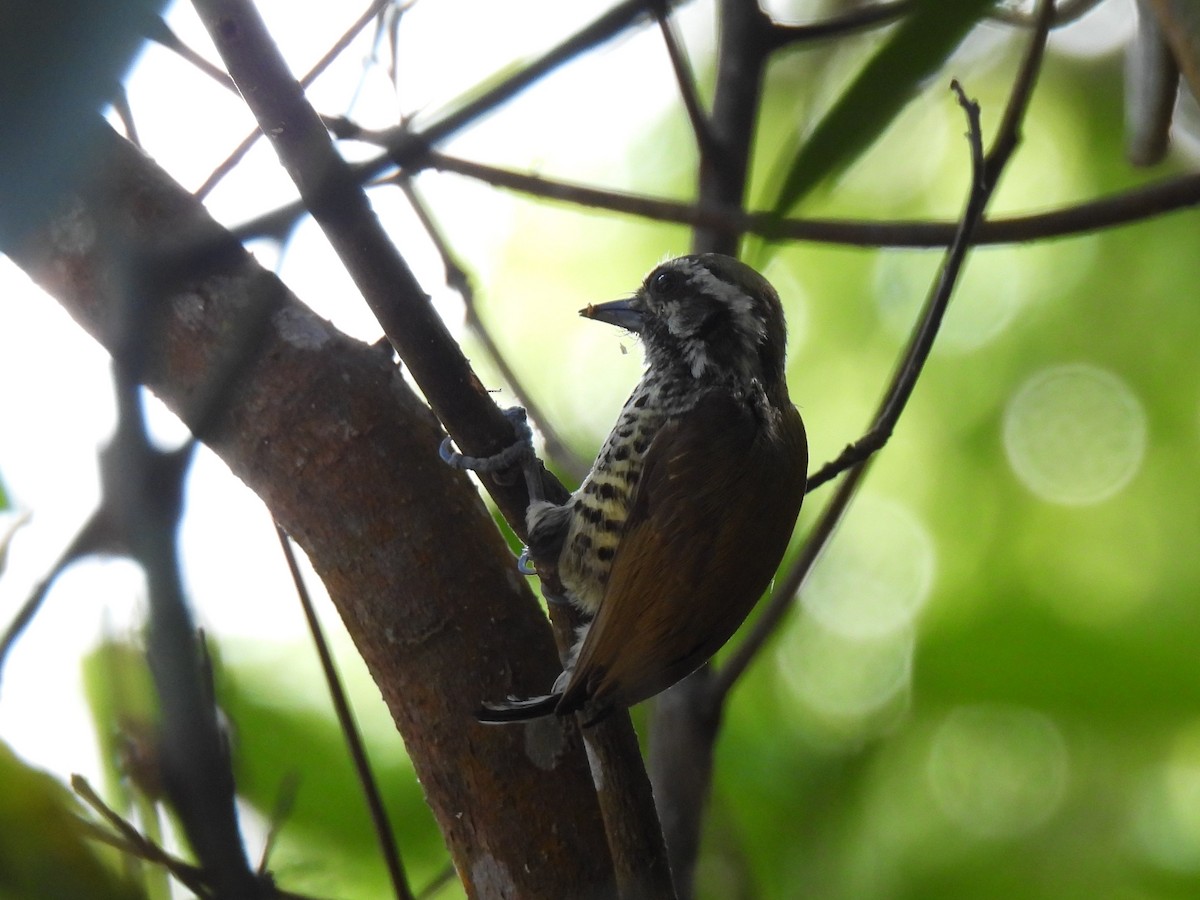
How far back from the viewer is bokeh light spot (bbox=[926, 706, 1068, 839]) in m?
3.75

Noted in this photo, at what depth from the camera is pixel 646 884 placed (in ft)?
4.33

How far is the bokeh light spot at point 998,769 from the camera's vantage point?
3.75 meters

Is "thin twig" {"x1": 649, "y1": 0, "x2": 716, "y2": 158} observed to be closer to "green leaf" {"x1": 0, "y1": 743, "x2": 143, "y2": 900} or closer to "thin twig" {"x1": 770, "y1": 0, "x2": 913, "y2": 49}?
"thin twig" {"x1": 770, "y1": 0, "x2": 913, "y2": 49}

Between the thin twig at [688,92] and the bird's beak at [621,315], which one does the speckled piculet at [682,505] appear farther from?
the thin twig at [688,92]

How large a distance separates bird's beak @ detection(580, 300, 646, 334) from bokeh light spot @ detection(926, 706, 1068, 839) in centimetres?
228

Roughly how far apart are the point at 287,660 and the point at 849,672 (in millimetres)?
1902

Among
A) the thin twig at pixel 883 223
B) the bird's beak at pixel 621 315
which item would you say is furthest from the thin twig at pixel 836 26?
the bird's beak at pixel 621 315

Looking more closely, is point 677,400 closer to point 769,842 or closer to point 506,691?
point 506,691

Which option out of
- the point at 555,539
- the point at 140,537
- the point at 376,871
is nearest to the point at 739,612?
the point at 555,539

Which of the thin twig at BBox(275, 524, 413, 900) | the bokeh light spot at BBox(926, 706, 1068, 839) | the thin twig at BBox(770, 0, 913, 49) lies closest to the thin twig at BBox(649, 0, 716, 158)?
the thin twig at BBox(770, 0, 913, 49)

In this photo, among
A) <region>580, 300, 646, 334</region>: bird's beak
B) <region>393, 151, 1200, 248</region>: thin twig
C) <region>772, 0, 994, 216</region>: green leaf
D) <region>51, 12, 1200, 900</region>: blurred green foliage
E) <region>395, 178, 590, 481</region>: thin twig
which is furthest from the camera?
<region>51, 12, 1200, 900</region>: blurred green foliage

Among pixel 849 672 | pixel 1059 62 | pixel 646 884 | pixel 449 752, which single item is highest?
pixel 1059 62

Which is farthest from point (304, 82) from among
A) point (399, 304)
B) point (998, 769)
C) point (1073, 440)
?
point (1073, 440)

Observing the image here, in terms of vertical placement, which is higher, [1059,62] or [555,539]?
[1059,62]
